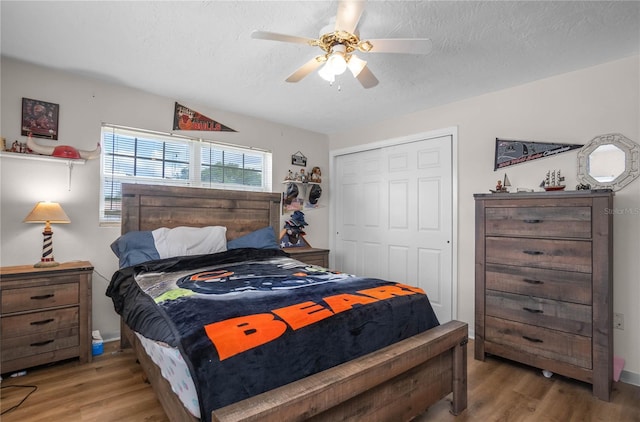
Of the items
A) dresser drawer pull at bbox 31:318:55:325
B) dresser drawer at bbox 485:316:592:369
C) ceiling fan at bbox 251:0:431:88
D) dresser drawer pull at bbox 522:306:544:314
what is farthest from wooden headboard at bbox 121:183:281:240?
dresser drawer pull at bbox 522:306:544:314

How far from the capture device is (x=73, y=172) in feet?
8.77

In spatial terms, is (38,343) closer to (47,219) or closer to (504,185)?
(47,219)

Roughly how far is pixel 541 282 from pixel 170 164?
344cm

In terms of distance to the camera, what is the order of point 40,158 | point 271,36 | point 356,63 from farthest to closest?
point 40,158, point 356,63, point 271,36

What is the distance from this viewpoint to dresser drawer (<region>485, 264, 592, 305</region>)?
213cm

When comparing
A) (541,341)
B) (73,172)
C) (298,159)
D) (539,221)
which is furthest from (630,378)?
(73,172)

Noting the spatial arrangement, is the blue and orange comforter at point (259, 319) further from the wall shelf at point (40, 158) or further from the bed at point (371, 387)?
the wall shelf at point (40, 158)

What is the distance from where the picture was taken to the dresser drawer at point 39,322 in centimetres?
214

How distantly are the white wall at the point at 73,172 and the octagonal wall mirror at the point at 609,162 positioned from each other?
358 cm

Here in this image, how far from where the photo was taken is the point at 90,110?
9.08ft

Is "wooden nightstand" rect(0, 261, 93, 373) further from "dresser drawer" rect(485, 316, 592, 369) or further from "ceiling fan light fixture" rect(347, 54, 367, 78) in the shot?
"dresser drawer" rect(485, 316, 592, 369)

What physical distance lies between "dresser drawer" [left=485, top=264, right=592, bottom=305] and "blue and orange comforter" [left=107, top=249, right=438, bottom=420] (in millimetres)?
919

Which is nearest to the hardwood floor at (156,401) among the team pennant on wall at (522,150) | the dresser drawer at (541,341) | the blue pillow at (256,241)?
the dresser drawer at (541,341)

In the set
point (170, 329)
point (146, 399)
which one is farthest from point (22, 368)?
point (170, 329)
